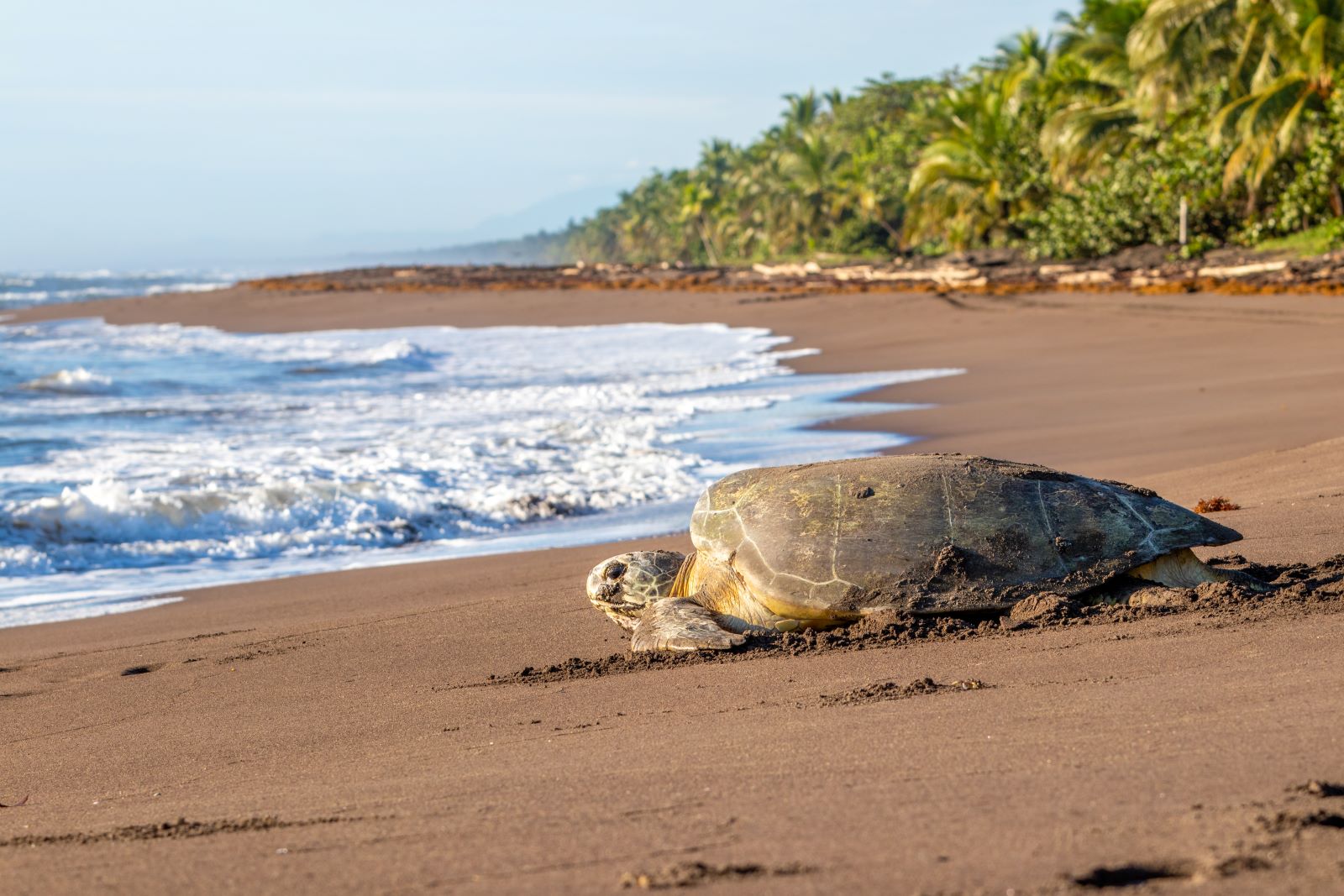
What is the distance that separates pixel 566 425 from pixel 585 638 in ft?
23.7

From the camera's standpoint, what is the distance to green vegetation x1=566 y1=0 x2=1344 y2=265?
2050cm

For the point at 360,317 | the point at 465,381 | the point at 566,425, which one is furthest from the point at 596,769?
the point at 360,317

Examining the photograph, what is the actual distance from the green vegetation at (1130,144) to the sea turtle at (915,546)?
60.1 ft

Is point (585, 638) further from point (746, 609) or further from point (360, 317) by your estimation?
point (360, 317)

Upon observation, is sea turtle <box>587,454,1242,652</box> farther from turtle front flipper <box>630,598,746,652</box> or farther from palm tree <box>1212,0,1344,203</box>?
palm tree <box>1212,0,1344,203</box>

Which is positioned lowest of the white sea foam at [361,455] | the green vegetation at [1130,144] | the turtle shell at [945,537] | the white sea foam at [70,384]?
the white sea foam at [361,455]

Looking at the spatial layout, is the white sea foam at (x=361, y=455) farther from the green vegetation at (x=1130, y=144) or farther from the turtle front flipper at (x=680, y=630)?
the green vegetation at (x=1130, y=144)

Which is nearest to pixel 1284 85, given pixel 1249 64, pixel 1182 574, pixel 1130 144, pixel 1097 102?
pixel 1249 64

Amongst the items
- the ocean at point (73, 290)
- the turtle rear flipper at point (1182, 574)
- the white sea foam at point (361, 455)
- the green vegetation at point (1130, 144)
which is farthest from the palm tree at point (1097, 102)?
the ocean at point (73, 290)

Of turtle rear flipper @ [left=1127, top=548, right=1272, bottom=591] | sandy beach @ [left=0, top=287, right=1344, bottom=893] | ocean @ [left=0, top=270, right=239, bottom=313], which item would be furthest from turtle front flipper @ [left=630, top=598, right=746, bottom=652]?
ocean @ [left=0, top=270, right=239, bottom=313]

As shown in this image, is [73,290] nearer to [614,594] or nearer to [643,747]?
[614,594]

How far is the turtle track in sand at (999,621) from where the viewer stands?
148 inches

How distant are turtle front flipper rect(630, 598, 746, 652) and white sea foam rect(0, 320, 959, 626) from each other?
9.60ft

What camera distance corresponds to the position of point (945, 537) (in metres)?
3.92
